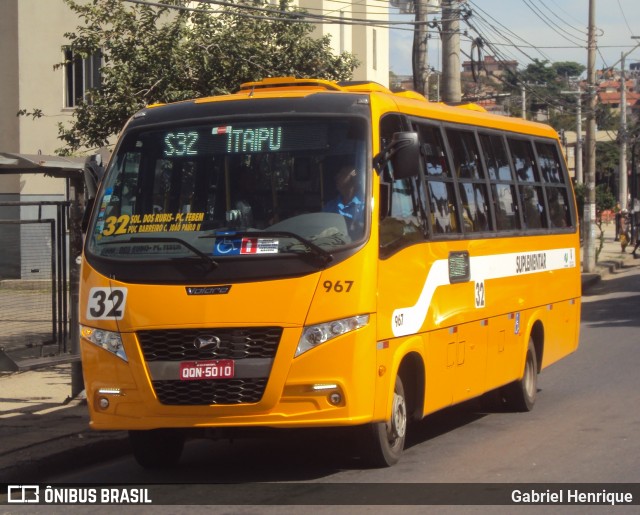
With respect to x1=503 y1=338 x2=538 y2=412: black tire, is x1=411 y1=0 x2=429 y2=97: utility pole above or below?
above

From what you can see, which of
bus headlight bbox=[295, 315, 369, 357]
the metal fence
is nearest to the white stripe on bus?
bus headlight bbox=[295, 315, 369, 357]

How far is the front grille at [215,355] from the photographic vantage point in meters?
7.97

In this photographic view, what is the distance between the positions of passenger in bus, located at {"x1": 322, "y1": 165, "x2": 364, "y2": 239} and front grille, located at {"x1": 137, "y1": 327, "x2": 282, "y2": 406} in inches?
37.1

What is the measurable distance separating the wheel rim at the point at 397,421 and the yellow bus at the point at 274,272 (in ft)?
0.06

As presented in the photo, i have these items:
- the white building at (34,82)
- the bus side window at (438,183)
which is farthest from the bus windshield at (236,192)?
the white building at (34,82)

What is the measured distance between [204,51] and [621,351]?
742cm

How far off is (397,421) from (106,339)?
2.27 m

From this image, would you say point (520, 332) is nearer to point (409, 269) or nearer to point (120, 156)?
point (409, 269)

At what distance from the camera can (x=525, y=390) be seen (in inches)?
469

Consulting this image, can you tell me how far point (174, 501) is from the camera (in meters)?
7.76

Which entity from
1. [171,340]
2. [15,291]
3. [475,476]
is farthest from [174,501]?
[15,291]

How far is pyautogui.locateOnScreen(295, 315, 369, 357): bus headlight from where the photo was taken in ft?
26.1

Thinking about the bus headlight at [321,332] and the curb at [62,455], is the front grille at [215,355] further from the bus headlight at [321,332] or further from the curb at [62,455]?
the curb at [62,455]

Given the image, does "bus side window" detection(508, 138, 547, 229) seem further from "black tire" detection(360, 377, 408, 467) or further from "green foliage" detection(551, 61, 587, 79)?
"green foliage" detection(551, 61, 587, 79)
